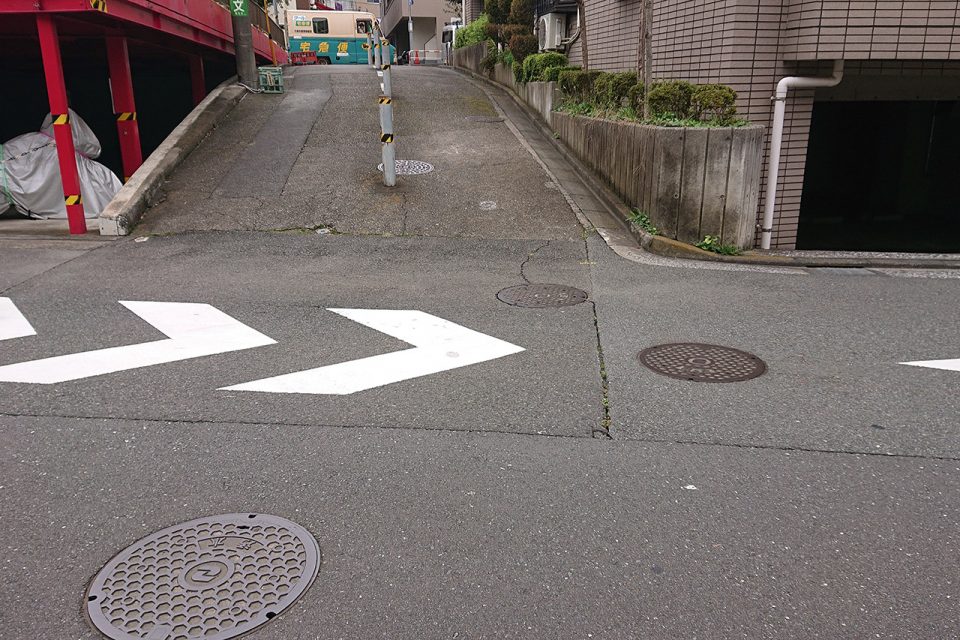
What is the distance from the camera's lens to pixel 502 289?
669 cm

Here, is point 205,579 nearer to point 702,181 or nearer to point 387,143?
point 702,181

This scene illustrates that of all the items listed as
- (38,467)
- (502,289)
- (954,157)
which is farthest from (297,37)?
(38,467)

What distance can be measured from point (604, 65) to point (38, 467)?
11993 mm

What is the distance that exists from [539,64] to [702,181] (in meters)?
8.09

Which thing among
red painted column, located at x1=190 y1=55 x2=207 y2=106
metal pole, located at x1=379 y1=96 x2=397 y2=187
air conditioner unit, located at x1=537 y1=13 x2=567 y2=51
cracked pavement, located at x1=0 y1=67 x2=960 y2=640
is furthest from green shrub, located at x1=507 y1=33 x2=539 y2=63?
cracked pavement, located at x1=0 y1=67 x2=960 y2=640

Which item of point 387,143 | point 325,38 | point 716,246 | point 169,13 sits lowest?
point 716,246

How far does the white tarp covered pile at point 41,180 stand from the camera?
36.6ft

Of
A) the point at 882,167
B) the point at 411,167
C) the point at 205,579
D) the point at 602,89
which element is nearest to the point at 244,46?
the point at 411,167

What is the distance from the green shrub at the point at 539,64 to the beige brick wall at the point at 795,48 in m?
4.60

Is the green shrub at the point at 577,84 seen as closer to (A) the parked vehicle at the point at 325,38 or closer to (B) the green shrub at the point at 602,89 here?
(B) the green shrub at the point at 602,89

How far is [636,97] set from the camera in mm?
9555

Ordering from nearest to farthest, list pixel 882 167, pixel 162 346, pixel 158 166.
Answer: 1. pixel 162 346
2. pixel 158 166
3. pixel 882 167

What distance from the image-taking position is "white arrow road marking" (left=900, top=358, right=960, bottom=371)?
4691mm

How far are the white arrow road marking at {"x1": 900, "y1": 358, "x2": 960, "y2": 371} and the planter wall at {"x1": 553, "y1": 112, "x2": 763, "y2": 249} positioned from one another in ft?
11.2
